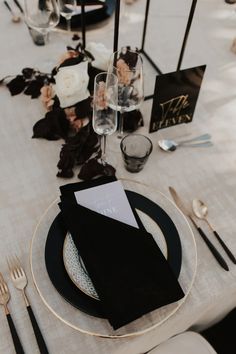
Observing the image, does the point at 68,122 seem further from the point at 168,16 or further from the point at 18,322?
the point at 168,16

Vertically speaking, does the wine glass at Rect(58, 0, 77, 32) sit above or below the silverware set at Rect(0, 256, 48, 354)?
above

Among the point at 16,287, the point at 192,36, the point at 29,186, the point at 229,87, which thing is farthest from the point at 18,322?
the point at 192,36

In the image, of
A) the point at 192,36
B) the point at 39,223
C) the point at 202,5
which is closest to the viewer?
the point at 39,223

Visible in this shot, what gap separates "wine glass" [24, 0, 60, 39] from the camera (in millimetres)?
1061

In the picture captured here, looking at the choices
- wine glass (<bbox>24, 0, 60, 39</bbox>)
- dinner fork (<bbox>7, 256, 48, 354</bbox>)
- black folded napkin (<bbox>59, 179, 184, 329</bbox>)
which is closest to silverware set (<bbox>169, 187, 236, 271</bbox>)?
black folded napkin (<bbox>59, 179, 184, 329</bbox>)

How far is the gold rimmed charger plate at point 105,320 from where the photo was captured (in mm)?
658

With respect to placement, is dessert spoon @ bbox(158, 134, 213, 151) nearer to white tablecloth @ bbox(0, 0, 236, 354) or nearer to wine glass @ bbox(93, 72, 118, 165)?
white tablecloth @ bbox(0, 0, 236, 354)

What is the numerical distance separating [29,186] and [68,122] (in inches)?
8.2

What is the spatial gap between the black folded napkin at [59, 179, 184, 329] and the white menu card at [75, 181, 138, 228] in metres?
0.04

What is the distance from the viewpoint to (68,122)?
0.98 meters

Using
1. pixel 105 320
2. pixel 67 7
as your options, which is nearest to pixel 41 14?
pixel 67 7

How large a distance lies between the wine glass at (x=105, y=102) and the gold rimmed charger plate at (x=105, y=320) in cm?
14

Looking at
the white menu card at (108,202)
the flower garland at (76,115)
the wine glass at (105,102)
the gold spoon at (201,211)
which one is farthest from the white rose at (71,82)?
the gold spoon at (201,211)

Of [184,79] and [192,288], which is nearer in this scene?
[192,288]
